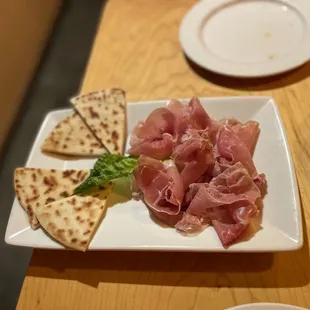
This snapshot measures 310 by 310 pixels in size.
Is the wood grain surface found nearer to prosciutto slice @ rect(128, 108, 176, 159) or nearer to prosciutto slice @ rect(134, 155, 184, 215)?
prosciutto slice @ rect(128, 108, 176, 159)

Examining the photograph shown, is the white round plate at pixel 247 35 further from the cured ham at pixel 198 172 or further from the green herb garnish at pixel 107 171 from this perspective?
the green herb garnish at pixel 107 171

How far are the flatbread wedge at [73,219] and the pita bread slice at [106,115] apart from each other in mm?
160

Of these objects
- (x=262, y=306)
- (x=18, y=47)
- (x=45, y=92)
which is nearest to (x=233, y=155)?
(x=262, y=306)

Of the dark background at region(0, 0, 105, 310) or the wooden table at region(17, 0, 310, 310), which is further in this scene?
the dark background at region(0, 0, 105, 310)

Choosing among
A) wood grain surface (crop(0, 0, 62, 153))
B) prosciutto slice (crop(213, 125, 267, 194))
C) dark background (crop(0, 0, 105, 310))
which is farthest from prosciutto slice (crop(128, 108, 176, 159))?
wood grain surface (crop(0, 0, 62, 153))

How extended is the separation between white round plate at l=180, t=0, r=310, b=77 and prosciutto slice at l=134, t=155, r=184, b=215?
0.37 meters

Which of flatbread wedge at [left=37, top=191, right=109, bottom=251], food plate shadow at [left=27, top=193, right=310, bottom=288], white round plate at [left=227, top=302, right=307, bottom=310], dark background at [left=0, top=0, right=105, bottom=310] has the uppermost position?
white round plate at [left=227, top=302, right=307, bottom=310]

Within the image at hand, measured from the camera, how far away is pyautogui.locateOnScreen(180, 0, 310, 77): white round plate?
1241 mm

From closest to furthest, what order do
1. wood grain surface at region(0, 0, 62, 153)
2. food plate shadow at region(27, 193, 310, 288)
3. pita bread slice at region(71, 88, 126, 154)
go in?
food plate shadow at region(27, 193, 310, 288) < pita bread slice at region(71, 88, 126, 154) < wood grain surface at region(0, 0, 62, 153)

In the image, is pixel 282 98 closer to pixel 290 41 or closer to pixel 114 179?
pixel 290 41

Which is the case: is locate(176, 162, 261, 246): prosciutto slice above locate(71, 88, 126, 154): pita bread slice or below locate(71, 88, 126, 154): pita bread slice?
above

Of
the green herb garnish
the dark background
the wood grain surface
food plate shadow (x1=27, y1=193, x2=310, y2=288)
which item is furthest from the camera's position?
the wood grain surface

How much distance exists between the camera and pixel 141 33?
1.49 m

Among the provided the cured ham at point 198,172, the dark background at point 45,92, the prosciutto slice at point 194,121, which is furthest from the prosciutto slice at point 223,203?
the dark background at point 45,92
